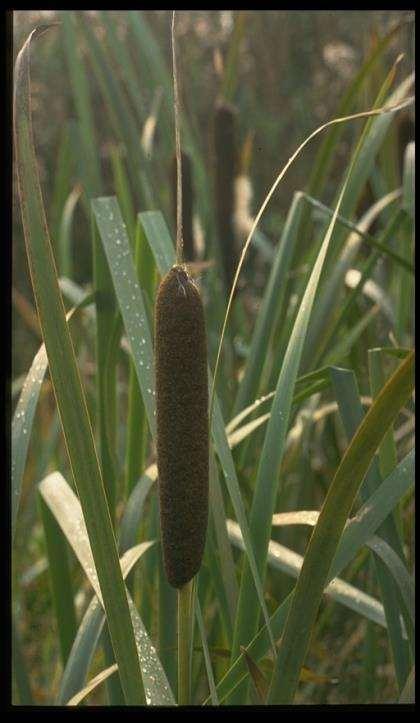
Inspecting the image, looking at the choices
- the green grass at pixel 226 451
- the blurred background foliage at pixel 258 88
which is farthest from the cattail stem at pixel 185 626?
the blurred background foliage at pixel 258 88

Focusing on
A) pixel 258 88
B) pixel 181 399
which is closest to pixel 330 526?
pixel 181 399

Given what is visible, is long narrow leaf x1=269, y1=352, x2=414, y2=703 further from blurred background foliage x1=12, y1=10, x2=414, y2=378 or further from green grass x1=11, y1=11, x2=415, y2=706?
A: blurred background foliage x1=12, y1=10, x2=414, y2=378

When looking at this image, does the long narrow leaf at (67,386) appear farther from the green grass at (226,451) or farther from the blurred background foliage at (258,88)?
the blurred background foliage at (258,88)

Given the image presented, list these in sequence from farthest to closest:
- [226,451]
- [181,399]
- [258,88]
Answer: [258,88] < [226,451] < [181,399]

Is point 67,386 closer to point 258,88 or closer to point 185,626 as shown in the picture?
point 185,626

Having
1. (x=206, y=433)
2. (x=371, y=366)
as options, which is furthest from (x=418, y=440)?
(x=206, y=433)

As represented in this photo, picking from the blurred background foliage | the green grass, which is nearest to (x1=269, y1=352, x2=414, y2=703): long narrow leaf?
the green grass
